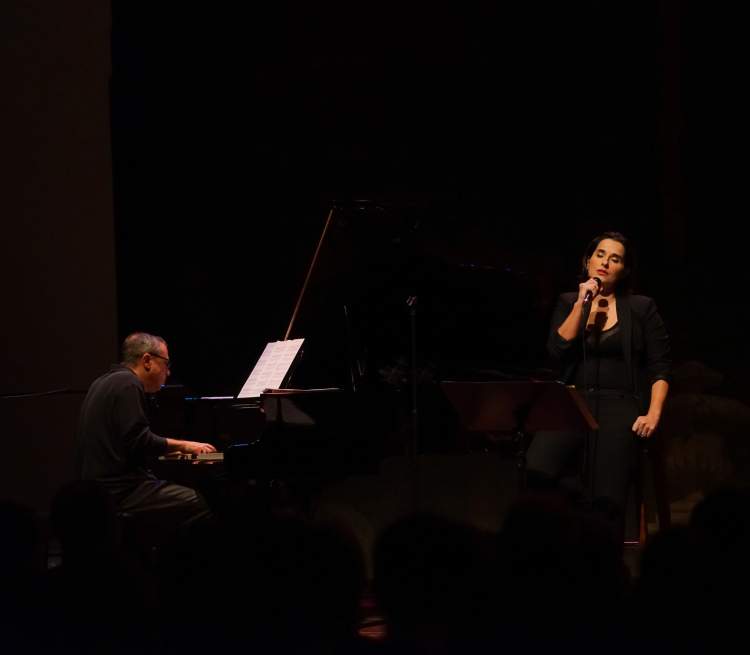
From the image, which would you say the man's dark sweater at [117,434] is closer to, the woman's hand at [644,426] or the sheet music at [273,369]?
the sheet music at [273,369]

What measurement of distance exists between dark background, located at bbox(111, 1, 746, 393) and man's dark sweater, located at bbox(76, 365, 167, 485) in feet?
8.38

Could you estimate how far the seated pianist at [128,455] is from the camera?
455cm

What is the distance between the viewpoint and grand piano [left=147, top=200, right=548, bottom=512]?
15.0 feet

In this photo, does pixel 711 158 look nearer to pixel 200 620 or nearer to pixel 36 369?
pixel 36 369

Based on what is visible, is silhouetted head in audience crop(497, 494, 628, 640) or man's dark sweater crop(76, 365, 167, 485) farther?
man's dark sweater crop(76, 365, 167, 485)

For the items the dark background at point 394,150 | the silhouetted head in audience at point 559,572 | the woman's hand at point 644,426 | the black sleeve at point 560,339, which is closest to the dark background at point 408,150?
the dark background at point 394,150

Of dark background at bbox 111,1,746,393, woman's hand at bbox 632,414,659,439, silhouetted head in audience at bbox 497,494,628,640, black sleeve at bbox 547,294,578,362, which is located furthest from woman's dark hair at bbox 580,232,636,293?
silhouetted head in audience at bbox 497,494,628,640

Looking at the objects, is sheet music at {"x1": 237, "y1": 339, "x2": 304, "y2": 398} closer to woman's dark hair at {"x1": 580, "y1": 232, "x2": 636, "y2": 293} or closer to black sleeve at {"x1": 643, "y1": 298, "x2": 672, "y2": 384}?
woman's dark hair at {"x1": 580, "y1": 232, "x2": 636, "y2": 293}

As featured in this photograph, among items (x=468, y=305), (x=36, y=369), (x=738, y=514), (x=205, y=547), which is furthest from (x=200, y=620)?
(x=36, y=369)

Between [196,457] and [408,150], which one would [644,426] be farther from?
[408,150]

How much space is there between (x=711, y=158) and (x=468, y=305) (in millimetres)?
2841

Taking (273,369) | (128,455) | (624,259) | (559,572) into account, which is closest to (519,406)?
(624,259)

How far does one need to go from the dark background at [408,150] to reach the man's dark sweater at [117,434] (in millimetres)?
2555

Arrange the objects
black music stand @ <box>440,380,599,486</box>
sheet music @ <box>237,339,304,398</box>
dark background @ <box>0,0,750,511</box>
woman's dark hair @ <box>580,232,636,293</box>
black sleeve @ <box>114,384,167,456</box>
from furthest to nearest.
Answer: dark background @ <box>0,0,750,511</box> < sheet music @ <box>237,339,304,398</box> < woman's dark hair @ <box>580,232,636,293</box> < black sleeve @ <box>114,384,167,456</box> < black music stand @ <box>440,380,599,486</box>
